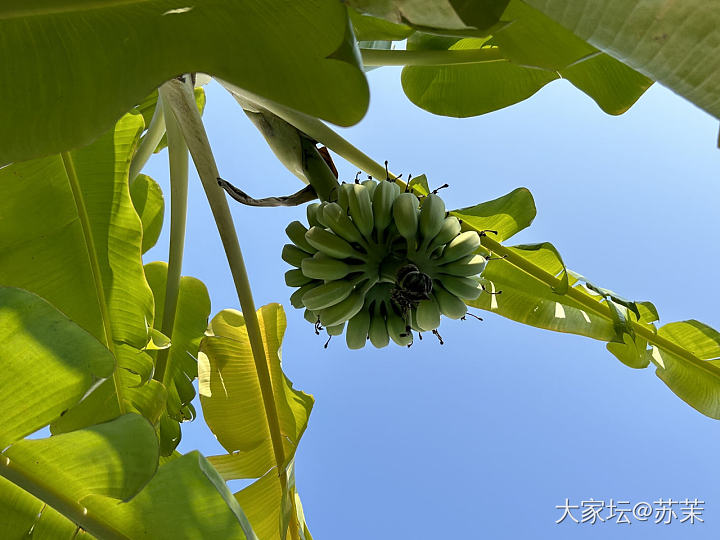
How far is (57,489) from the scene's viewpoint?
693 mm

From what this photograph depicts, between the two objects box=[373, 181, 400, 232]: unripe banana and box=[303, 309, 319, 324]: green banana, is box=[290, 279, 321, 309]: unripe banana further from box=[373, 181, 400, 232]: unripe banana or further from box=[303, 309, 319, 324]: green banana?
A: box=[373, 181, 400, 232]: unripe banana

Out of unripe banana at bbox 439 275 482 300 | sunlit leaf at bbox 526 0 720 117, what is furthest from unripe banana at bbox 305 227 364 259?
sunlit leaf at bbox 526 0 720 117

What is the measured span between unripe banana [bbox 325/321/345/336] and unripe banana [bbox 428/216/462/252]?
0.79 ft

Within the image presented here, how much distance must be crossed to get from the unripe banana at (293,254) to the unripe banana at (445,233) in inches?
10.4

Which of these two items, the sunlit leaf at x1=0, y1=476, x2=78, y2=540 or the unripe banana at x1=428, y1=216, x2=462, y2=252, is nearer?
the sunlit leaf at x1=0, y1=476, x2=78, y2=540

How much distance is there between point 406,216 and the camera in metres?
1.04

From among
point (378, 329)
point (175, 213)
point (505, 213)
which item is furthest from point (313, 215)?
point (505, 213)

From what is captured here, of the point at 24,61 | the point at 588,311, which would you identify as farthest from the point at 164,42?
the point at 588,311

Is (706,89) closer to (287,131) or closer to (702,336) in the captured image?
(287,131)

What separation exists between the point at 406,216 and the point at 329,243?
0.50ft

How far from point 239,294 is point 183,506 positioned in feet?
1.69

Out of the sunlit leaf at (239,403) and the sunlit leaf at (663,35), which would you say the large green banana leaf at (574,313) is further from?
the sunlit leaf at (663,35)

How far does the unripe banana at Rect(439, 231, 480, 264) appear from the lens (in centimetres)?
109

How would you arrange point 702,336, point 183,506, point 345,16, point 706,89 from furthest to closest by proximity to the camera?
point 702,336 < point 183,506 < point 345,16 < point 706,89
